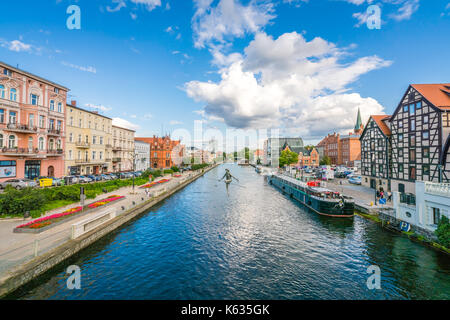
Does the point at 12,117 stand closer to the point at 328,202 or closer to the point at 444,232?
the point at 328,202

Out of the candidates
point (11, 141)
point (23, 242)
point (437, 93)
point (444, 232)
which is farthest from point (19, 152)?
point (437, 93)

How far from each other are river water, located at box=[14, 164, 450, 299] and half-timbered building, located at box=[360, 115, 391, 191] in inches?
741

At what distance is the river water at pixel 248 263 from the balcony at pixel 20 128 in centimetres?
2681

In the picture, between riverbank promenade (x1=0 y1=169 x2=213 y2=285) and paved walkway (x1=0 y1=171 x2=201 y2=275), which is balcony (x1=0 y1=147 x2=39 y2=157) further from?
paved walkway (x1=0 y1=171 x2=201 y2=275)

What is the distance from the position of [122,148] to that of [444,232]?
66.9 metres

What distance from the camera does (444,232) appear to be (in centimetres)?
1513

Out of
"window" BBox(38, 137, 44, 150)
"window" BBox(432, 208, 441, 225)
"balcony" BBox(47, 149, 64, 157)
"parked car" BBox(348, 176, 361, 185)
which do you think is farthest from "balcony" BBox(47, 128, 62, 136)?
"parked car" BBox(348, 176, 361, 185)

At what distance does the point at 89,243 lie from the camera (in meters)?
15.7

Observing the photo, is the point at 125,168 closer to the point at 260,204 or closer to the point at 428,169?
the point at 260,204

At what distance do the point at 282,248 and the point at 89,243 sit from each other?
569 inches

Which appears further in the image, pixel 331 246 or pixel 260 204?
pixel 260 204
